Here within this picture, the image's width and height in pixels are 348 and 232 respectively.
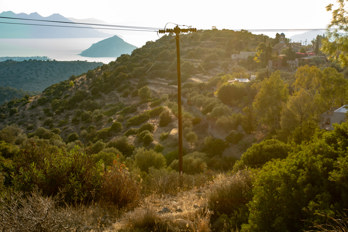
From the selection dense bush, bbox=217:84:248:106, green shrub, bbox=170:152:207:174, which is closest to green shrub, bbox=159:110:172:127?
dense bush, bbox=217:84:248:106

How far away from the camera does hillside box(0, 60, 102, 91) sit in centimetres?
14562

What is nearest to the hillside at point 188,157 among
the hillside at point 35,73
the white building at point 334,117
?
the white building at point 334,117

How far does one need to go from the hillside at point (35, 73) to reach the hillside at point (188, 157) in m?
82.5

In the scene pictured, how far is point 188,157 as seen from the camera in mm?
24281

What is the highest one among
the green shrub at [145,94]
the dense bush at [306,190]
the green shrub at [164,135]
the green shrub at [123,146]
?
the dense bush at [306,190]

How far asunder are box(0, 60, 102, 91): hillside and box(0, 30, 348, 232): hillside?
82.5m

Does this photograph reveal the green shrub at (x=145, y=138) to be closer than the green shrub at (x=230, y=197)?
No

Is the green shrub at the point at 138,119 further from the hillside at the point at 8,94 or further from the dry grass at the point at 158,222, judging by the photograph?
the hillside at the point at 8,94

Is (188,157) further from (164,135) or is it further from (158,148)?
(164,135)

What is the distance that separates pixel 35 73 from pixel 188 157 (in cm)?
16005

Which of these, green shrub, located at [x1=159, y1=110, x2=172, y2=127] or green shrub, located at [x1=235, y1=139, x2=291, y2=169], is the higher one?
green shrub, located at [x1=235, y1=139, x2=291, y2=169]

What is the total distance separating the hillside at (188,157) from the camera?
17.2 ft

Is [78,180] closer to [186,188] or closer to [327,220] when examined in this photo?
[186,188]

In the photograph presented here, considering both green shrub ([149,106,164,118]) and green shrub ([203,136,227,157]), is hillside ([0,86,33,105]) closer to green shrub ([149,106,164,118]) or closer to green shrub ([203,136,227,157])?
green shrub ([149,106,164,118])
